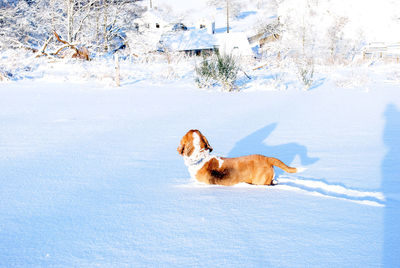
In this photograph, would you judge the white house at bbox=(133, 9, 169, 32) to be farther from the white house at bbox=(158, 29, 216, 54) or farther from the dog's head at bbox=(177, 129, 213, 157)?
the dog's head at bbox=(177, 129, 213, 157)

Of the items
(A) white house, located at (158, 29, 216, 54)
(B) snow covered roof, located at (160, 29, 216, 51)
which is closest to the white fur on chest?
(A) white house, located at (158, 29, 216, 54)

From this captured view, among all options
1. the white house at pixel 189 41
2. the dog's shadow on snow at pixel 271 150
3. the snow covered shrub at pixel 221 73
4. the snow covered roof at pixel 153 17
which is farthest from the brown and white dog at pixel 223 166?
the snow covered roof at pixel 153 17

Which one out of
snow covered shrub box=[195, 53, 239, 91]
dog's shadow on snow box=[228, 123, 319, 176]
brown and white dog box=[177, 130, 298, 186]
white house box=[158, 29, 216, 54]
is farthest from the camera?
white house box=[158, 29, 216, 54]

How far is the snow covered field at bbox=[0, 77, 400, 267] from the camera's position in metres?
1.78

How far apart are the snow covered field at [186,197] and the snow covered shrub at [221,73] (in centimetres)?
597

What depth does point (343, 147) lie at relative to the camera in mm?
4719

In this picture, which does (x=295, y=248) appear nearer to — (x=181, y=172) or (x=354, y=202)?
(x=354, y=202)

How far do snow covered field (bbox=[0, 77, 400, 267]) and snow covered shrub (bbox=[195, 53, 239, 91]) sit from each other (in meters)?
5.97

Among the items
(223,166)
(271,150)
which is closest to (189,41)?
(271,150)

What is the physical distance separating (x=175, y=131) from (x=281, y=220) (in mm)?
3918

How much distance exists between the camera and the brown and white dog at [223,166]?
117 inches

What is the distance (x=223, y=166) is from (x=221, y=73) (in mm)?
10072

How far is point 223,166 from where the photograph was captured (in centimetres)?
304

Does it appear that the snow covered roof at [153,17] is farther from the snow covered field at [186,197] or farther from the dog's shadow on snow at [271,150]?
the dog's shadow on snow at [271,150]
